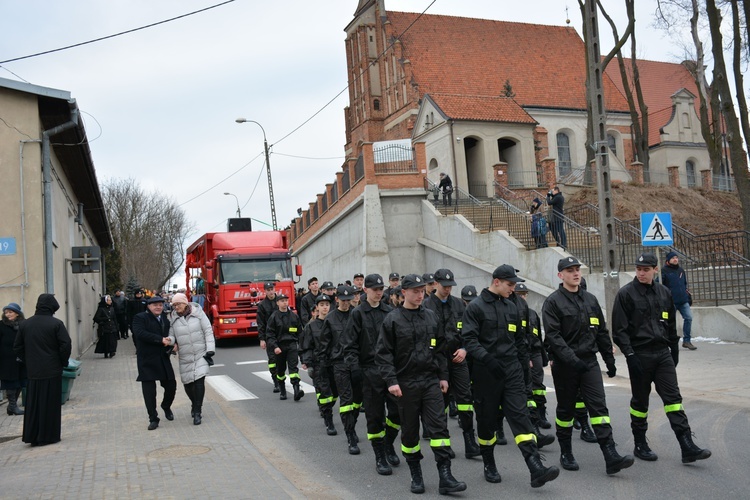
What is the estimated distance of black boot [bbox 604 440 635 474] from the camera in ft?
21.0

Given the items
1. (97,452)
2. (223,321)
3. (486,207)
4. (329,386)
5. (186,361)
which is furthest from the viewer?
(486,207)

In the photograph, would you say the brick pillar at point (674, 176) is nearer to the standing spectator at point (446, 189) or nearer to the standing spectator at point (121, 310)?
the standing spectator at point (446, 189)

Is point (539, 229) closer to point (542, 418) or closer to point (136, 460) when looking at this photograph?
point (542, 418)

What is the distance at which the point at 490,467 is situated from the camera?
6.62 metres

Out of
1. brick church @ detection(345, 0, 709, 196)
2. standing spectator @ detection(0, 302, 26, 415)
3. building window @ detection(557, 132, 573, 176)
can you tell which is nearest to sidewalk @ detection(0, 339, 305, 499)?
standing spectator @ detection(0, 302, 26, 415)

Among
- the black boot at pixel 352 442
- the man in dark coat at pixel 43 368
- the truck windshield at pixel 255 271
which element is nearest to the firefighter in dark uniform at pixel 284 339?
the man in dark coat at pixel 43 368

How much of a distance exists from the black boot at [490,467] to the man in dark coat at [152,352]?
4.91m

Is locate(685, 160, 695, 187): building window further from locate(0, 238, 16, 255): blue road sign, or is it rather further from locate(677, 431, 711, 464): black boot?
locate(677, 431, 711, 464): black boot

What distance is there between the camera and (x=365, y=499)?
20.6ft

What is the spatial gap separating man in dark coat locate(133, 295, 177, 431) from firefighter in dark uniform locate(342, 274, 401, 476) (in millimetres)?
3238

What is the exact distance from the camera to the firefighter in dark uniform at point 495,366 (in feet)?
21.1

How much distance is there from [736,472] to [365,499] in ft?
10.4

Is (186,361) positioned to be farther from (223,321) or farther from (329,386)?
(223,321)


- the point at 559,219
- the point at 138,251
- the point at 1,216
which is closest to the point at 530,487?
the point at 1,216
